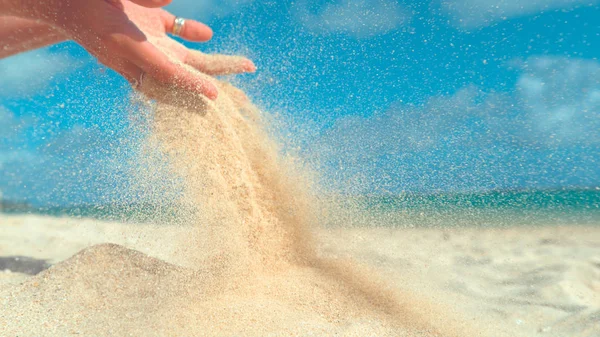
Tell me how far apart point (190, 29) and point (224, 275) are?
7.78 feet

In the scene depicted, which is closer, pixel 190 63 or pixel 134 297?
pixel 134 297

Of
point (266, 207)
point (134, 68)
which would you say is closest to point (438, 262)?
point (266, 207)

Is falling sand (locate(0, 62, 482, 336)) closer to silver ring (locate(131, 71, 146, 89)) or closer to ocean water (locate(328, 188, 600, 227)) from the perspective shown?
silver ring (locate(131, 71, 146, 89))

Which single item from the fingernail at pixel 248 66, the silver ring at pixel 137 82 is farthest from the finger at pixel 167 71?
the fingernail at pixel 248 66

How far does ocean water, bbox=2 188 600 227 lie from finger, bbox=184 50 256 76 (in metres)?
1.34

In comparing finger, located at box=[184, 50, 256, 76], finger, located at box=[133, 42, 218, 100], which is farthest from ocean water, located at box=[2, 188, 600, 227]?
finger, located at box=[184, 50, 256, 76]

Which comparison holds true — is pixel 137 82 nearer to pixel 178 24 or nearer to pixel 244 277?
pixel 178 24

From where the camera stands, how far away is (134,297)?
2.61 m

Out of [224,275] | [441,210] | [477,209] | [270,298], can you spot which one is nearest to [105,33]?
[224,275]

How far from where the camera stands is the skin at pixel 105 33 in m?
2.67

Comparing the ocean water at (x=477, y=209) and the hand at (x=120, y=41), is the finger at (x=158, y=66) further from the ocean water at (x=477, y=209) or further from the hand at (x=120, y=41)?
the ocean water at (x=477, y=209)

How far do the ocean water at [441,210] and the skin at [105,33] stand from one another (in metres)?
1.02

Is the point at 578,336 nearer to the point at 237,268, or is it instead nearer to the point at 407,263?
the point at 407,263

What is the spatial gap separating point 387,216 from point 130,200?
2.51 m
